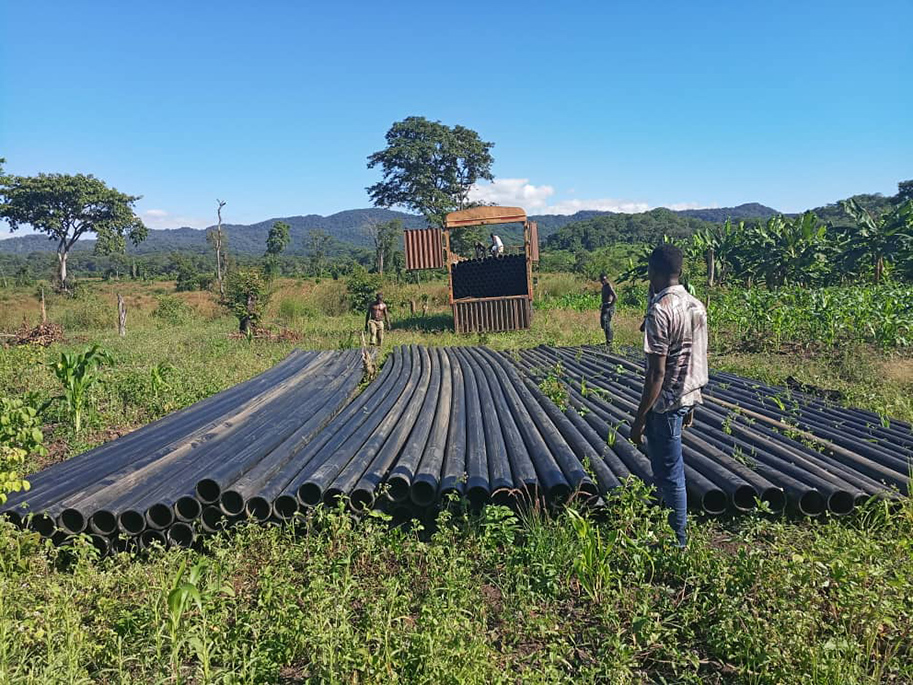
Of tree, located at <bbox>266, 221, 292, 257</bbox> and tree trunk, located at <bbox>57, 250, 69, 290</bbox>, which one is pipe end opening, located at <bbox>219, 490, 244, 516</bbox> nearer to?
tree trunk, located at <bbox>57, 250, 69, 290</bbox>

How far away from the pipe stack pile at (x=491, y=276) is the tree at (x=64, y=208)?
29.5 m

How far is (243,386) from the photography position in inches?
337

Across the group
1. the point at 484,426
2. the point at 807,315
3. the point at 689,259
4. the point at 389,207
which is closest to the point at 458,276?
the point at 807,315

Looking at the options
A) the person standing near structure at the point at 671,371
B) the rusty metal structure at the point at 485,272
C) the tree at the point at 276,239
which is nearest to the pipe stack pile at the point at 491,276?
the rusty metal structure at the point at 485,272

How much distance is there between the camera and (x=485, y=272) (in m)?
16.8

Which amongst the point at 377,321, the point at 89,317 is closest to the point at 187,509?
the point at 377,321

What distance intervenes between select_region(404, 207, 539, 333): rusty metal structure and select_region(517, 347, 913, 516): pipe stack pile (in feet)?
27.1

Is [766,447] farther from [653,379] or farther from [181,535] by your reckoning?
[181,535]

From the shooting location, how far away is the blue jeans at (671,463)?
11.4ft

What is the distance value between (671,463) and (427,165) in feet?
132

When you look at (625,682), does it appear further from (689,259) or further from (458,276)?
(689,259)

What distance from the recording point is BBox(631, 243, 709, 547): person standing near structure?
134 inches

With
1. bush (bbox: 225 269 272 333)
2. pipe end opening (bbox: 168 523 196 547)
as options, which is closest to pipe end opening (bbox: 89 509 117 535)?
pipe end opening (bbox: 168 523 196 547)

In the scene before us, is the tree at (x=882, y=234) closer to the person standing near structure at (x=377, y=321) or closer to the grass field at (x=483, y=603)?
the person standing near structure at (x=377, y=321)
